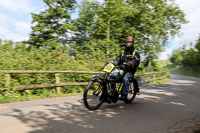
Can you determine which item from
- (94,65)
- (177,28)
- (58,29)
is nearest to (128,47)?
(94,65)

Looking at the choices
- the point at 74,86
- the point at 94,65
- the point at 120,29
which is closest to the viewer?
the point at 74,86

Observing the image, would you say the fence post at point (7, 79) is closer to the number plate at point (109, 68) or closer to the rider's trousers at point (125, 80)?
the number plate at point (109, 68)

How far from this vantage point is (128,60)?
256 inches

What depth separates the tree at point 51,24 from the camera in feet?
56.1

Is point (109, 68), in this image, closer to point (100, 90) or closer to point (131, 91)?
point (100, 90)

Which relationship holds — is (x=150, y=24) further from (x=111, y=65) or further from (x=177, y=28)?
(x=111, y=65)

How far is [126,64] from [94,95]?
1.37 meters

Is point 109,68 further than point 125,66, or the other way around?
point 125,66

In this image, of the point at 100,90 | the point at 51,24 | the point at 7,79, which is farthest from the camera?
the point at 51,24

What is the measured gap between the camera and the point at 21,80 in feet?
25.8

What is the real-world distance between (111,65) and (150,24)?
16305 millimetres

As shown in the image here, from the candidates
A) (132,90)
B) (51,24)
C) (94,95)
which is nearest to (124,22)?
(51,24)

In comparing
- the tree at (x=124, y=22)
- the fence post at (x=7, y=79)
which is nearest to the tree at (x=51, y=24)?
the tree at (x=124, y=22)

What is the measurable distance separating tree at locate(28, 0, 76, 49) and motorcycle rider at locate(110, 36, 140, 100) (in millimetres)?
11083
